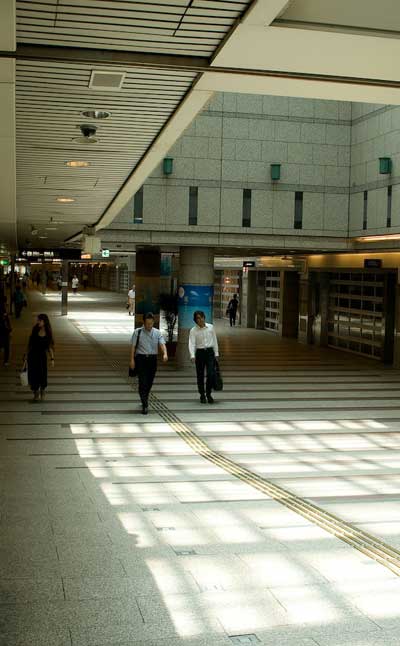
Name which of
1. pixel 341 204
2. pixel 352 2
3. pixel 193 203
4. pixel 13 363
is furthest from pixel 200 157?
pixel 352 2

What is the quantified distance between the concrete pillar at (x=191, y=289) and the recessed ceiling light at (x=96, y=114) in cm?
1320

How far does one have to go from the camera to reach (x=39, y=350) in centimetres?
1345

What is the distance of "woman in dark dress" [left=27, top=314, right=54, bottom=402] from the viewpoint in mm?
13305

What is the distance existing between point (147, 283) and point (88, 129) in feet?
52.4

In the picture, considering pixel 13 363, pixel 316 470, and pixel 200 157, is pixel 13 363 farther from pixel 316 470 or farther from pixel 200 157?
pixel 316 470

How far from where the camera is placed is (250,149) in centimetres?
1986

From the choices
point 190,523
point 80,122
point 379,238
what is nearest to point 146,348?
point 80,122

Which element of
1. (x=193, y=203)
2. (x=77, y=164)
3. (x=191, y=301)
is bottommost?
(x=191, y=301)

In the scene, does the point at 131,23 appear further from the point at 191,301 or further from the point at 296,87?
the point at 191,301

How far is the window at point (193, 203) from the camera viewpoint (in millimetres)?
19656

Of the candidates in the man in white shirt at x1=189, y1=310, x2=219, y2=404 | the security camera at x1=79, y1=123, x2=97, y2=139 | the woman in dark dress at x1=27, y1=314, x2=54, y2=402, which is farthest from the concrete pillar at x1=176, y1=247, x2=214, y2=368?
the security camera at x1=79, y1=123, x2=97, y2=139

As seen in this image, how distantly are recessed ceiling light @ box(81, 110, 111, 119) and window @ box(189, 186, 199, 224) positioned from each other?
42.5 feet

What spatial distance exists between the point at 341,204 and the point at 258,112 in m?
3.02

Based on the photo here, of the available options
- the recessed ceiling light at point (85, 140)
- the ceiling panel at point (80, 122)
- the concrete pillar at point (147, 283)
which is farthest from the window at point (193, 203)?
the recessed ceiling light at point (85, 140)
